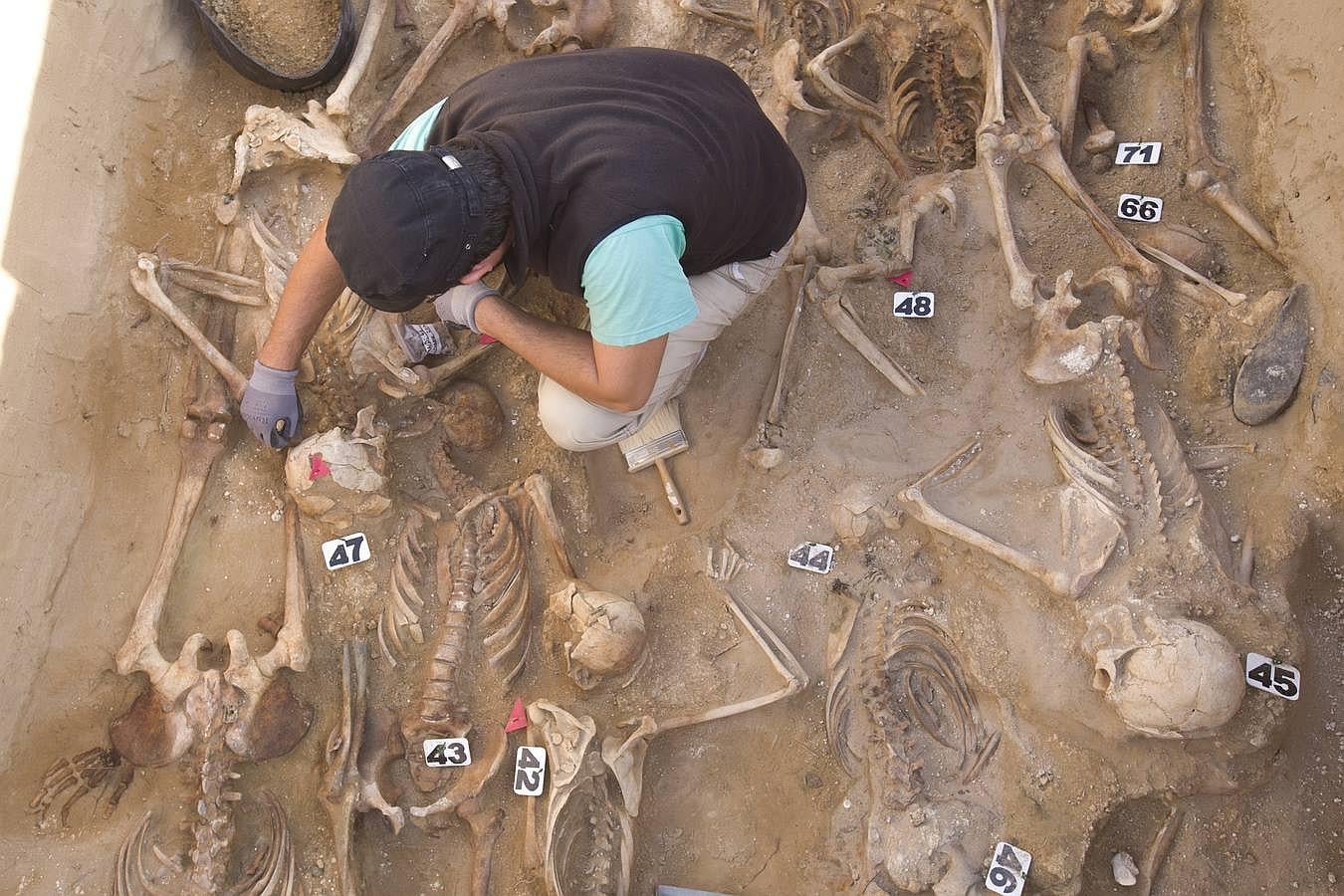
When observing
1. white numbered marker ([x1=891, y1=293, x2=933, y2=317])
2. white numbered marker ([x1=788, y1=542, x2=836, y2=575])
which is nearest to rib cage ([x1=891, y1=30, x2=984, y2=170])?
white numbered marker ([x1=891, y1=293, x2=933, y2=317])

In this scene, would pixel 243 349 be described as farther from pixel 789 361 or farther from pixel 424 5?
pixel 789 361

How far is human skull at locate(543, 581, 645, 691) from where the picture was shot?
3195 mm

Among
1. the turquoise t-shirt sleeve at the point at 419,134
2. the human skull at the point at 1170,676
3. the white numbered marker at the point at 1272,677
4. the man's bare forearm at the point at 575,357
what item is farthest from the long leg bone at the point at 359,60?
the white numbered marker at the point at 1272,677

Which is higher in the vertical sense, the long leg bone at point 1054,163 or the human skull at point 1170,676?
the long leg bone at point 1054,163

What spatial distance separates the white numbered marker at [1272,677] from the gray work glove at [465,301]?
9.34 ft

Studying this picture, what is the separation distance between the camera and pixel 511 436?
3898 millimetres

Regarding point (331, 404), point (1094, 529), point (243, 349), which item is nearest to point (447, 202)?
point (331, 404)

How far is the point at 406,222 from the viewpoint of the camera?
2227 mm

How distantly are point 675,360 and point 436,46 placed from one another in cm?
200

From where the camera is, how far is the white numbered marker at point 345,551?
3.43 m

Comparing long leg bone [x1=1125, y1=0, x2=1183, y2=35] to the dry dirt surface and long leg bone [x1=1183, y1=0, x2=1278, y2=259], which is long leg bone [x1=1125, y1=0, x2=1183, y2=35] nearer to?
long leg bone [x1=1183, y1=0, x2=1278, y2=259]

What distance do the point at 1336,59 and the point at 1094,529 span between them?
6.87 ft

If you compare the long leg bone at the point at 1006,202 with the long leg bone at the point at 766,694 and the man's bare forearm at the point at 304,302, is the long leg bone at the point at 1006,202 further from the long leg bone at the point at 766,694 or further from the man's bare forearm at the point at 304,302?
the man's bare forearm at the point at 304,302

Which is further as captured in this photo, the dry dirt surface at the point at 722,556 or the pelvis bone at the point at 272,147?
the pelvis bone at the point at 272,147
